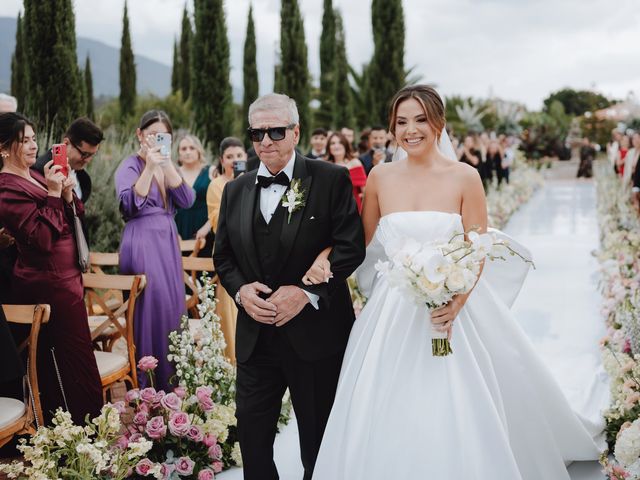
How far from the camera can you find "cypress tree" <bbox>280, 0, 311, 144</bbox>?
16.7 metres

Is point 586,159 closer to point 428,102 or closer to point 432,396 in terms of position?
point 428,102

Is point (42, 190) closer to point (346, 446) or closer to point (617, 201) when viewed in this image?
point (346, 446)

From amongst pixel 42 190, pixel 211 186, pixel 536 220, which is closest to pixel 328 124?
pixel 536 220

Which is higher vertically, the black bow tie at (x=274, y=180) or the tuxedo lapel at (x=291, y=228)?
the black bow tie at (x=274, y=180)

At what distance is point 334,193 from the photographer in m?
3.04

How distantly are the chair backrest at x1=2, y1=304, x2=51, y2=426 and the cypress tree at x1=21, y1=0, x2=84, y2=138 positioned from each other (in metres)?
5.43

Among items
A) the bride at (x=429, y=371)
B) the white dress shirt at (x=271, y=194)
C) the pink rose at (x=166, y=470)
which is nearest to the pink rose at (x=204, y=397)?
the pink rose at (x=166, y=470)

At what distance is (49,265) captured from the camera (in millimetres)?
3695

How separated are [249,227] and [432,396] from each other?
1072 mm

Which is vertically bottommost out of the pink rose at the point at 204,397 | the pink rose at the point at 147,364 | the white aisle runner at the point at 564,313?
the white aisle runner at the point at 564,313

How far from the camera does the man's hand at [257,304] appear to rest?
2.88 meters

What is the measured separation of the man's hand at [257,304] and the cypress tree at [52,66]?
20.7 feet

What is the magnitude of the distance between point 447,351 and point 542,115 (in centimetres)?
3945

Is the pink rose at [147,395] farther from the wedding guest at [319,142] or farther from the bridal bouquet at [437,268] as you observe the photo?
the wedding guest at [319,142]
